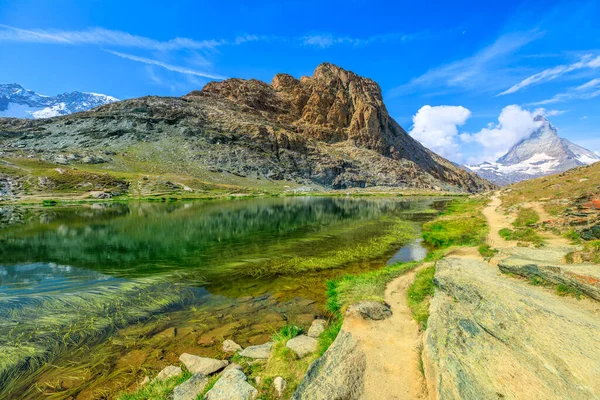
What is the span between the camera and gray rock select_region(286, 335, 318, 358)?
9234mm

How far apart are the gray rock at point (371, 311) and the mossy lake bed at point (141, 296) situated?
9.48 ft

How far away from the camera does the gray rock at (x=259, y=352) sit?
9.45 meters

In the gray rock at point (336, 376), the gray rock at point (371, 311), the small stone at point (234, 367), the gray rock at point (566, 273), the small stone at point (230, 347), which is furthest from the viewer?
the gray rock at point (371, 311)

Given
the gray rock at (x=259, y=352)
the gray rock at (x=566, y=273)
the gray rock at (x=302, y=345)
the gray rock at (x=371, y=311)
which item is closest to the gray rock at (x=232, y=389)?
the gray rock at (x=259, y=352)

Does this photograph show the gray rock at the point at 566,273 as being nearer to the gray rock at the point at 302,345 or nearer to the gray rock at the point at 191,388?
the gray rock at the point at 302,345

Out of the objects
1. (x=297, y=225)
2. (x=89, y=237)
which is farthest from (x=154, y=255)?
(x=297, y=225)

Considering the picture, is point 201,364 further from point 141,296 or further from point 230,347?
point 141,296

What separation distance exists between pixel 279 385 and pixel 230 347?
3748 mm

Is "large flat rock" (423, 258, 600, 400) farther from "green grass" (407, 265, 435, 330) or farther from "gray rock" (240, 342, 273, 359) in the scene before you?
"gray rock" (240, 342, 273, 359)

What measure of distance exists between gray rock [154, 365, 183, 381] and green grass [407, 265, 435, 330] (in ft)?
27.6

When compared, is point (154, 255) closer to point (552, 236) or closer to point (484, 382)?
point (484, 382)

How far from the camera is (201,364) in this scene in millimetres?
9125

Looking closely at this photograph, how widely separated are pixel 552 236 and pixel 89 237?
4665 centimetres

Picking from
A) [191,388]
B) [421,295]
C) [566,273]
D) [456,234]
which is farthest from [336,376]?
[456,234]
